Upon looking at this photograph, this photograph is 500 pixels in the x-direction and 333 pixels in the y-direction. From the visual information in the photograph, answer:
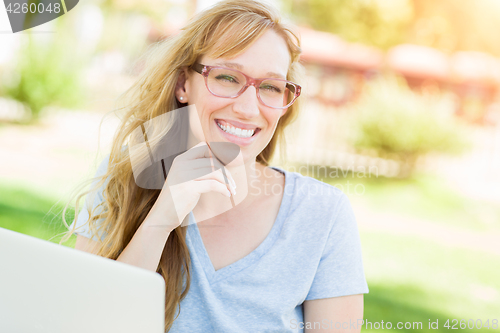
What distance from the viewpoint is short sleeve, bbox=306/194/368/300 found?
4.63ft

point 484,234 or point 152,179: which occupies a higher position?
point 152,179

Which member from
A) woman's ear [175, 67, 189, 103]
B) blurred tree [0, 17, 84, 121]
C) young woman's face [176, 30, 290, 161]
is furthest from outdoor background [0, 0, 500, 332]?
woman's ear [175, 67, 189, 103]

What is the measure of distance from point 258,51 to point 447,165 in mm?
6947

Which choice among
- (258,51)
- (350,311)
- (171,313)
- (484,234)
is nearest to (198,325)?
(171,313)

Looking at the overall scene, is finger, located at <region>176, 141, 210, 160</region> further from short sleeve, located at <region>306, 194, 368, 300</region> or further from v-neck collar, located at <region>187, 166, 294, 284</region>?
short sleeve, located at <region>306, 194, 368, 300</region>

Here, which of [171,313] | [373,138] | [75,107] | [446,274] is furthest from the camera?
[75,107]

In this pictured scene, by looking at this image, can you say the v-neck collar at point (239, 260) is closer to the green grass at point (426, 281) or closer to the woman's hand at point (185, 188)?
the woman's hand at point (185, 188)

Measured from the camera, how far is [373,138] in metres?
7.29

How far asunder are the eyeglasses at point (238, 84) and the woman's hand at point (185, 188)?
24cm

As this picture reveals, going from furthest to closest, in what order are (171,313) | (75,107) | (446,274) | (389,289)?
(75,107) < (446,274) < (389,289) < (171,313)

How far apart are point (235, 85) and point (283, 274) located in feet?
2.07

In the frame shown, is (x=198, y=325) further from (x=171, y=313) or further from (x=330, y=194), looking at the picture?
(x=330, y=194)

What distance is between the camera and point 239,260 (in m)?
1.43

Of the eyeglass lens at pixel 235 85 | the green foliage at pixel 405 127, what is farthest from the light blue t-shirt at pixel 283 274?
the green foliage at pixel 405 127
